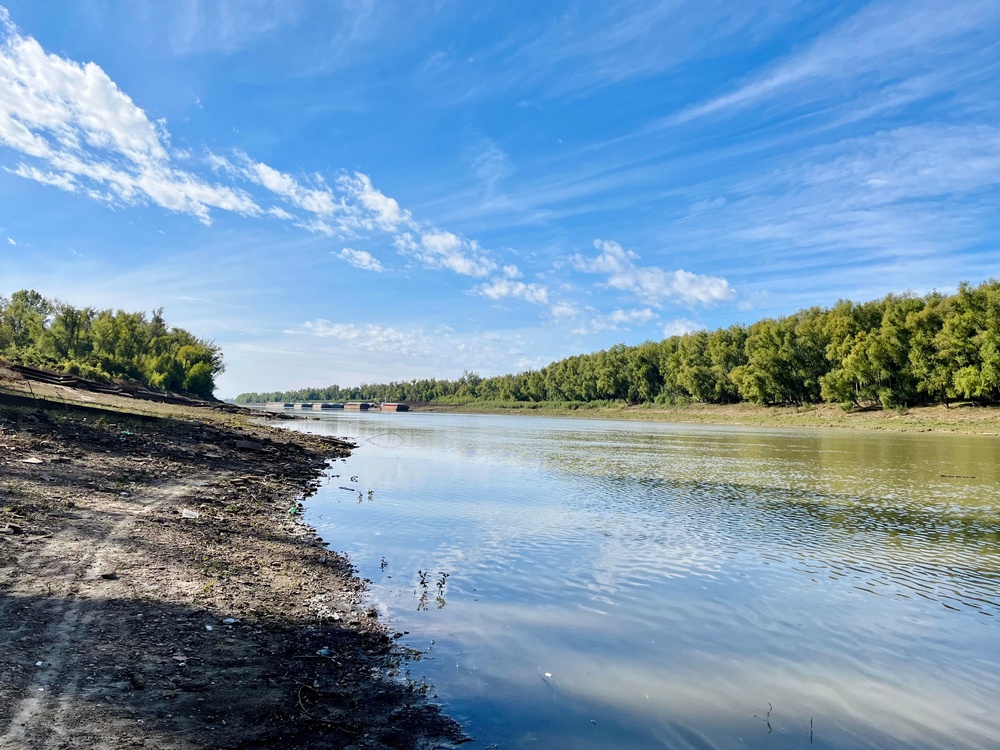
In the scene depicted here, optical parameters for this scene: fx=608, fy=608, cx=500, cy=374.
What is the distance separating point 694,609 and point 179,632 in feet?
26.2

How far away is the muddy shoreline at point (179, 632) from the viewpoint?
5.61 m

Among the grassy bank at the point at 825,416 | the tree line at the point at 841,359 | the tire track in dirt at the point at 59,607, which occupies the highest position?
the tree line at the point at 841,359

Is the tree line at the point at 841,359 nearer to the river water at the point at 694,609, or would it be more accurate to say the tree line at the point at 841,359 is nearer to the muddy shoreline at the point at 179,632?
the river water at the point at 694,609

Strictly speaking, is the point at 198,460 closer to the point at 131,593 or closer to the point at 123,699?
the point at 131,593

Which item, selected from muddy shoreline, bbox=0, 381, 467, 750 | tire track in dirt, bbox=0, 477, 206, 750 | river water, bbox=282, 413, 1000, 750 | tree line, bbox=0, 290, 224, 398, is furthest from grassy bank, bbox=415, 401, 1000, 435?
tree line, bbox=0, 290, 224, 398

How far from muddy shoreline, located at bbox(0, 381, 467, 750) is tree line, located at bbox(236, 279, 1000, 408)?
A: 3243 inches

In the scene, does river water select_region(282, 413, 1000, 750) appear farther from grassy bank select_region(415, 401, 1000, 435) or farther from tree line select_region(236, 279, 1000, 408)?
tree line select_region(236, 279, 1000, 408)

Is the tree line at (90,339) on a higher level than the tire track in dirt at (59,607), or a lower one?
higher

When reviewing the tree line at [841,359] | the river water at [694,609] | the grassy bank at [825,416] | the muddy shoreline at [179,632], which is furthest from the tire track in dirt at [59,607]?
the tree line at [841,359]

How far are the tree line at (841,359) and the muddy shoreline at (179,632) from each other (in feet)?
270

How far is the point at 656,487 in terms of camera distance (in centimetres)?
2531

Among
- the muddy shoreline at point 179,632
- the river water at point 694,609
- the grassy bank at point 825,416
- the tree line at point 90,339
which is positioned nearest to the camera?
the muddy shoreline at point 179,632

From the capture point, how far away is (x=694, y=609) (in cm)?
1054

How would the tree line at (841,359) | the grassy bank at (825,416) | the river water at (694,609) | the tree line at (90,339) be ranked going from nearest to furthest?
1. the river water at (694,609)
2. the grassy bank at (825,416)
3. the tree line at (841,359)
4. the tree line at (90,339)
